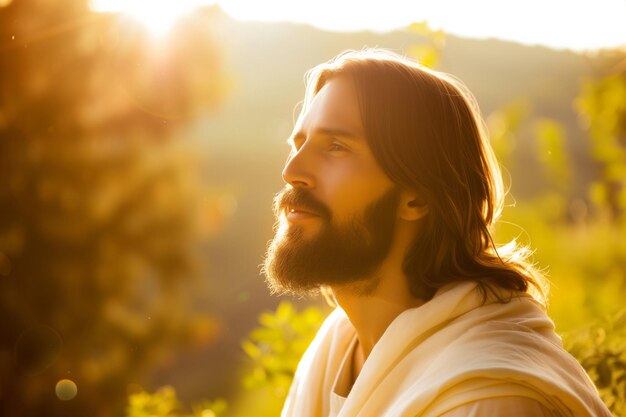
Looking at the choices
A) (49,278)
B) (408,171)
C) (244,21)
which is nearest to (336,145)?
(408,171)

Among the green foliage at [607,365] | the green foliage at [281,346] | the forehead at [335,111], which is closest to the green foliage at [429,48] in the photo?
the forehead at [335,111]

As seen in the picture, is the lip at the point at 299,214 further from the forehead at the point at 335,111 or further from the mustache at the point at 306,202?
the forehead at the point at 335,111

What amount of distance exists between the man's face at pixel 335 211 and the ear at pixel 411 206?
0.11 feet

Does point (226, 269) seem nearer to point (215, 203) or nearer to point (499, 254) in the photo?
point (215, 203)

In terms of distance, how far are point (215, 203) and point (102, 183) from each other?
4.92 ft

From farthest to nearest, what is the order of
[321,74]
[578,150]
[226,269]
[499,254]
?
[578,150]
[226,269]
[321,74]
[499,254]

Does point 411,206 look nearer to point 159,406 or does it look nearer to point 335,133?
point 335,133

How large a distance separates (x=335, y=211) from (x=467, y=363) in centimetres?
67

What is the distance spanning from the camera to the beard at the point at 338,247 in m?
2.15

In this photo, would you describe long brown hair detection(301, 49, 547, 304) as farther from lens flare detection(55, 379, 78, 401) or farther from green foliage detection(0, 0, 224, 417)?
lens flare detection(55, 379, 78, 401)

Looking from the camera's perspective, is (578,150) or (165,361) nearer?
(165,361)

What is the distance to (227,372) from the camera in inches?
543

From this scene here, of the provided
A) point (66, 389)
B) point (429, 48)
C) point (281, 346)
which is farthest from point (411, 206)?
point (66, 389)

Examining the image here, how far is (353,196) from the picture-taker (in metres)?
2.16
